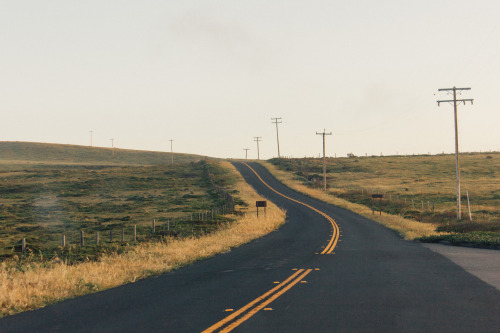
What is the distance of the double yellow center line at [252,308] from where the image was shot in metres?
8.32

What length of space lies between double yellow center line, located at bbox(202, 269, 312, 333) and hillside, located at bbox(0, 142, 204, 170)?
447 ft

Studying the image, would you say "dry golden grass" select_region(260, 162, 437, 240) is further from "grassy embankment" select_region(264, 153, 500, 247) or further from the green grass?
the green grass

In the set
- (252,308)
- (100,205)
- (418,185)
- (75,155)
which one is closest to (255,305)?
(252,308)

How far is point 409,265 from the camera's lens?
54.2 ft

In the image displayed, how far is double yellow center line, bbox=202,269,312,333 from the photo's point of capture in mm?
8319

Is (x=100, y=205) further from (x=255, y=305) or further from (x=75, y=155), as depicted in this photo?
(x=75, y=155)

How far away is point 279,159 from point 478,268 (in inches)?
4381

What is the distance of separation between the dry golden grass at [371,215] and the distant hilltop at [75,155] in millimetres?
68939

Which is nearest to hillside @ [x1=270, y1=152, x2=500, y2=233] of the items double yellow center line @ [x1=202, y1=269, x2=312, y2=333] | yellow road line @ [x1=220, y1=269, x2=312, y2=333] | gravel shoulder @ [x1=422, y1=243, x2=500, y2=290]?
gravel shoulder @ [x1=422, y1=243, x2=500, y2=290]

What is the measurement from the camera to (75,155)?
158250mm

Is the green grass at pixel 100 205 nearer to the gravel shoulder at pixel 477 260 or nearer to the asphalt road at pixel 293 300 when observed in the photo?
the asphalt road at pixel 293 300

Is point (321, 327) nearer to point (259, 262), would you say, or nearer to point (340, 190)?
point (259, 262)

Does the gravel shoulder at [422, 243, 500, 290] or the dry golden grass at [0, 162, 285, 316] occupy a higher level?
the dry golden grass at [0, 162, 285, 316]

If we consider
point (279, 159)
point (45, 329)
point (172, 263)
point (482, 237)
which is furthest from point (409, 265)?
point (279, 159)
